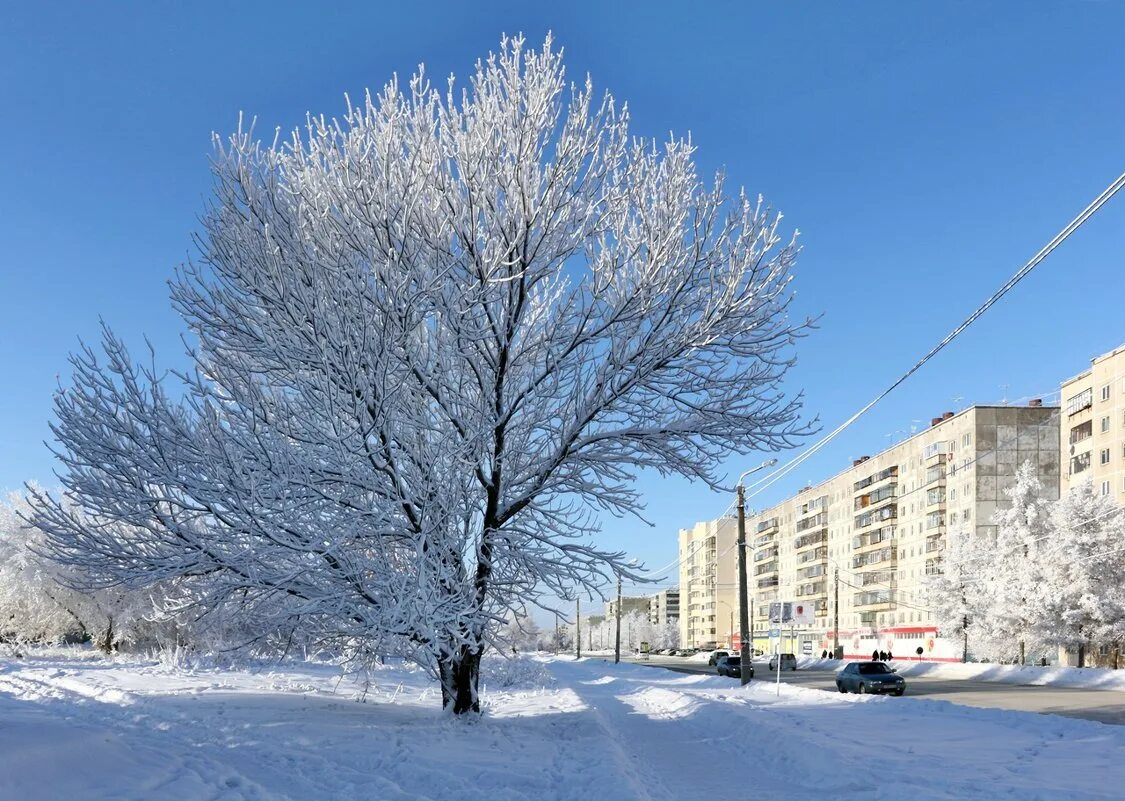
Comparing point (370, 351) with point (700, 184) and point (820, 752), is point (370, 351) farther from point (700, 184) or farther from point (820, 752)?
point (820, 752)

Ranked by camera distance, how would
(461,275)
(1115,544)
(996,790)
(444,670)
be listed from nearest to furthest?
(996,790) → (461,275) → (444,670) → (1115,544)

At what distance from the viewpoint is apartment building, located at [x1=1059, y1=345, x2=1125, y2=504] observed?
6419 centimetres

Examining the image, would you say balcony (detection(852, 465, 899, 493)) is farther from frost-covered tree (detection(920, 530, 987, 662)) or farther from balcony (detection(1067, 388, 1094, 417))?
balcony (detection(1067, 388, 1094, 417))

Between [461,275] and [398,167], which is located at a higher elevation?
[398,167]

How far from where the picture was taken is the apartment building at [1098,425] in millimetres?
64188

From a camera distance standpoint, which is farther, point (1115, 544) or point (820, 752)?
point (1115, 544)

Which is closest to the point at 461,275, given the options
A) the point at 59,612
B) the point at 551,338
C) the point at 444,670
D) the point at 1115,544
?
the point at 551,338

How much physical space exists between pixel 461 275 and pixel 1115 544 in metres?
51.6

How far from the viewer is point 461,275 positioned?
1332 centimetres

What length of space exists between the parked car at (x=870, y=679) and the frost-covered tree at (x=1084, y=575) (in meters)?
25.0

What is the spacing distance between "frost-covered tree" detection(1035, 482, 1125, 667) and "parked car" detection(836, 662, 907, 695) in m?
25.0

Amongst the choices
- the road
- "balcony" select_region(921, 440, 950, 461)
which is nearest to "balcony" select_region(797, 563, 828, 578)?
"balcony" select_region(921, 440, 950, 461)

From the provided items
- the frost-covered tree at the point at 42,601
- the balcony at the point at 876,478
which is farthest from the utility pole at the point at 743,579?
the balcony at the point at 876,478

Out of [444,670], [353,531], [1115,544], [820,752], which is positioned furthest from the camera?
[1115,544]
